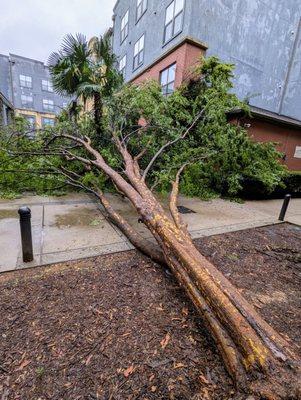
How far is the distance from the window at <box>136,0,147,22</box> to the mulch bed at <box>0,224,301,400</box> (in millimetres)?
17290

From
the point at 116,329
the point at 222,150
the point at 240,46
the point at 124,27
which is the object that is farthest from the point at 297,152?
the point at 124,27

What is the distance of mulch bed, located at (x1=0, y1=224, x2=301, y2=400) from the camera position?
158cm

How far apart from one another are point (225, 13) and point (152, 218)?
13.3 m

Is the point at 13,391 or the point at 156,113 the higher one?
the point at 156,113

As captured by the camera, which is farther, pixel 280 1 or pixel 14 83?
pixel 14 83

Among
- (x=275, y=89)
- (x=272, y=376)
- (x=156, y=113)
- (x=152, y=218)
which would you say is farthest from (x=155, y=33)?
(x=272, y=376)

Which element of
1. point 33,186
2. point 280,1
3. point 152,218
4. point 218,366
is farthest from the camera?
point 280,1

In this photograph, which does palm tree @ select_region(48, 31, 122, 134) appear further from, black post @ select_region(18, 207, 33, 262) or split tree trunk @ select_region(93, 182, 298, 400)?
split tree trunk @ select_region(93, 182, 298, 400)

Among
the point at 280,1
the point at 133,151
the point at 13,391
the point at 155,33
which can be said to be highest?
the point at 280,1

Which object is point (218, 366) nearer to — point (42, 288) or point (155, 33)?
point (42, 288)

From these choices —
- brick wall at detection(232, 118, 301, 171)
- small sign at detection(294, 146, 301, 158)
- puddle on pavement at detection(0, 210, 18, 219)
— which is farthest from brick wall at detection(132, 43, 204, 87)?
puddle on pavement at detection(0, 210, 18, 219)

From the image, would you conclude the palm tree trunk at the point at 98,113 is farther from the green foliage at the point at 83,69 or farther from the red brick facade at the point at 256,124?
the red brick facade at the point at 256,124

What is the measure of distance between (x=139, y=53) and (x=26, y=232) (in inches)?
643

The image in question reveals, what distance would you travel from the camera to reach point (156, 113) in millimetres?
6992
